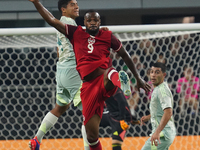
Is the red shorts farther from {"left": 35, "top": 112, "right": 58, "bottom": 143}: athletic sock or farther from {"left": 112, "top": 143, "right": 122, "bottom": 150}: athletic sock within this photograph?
{"left": 112, "top": 143, "right": 122, "bottom": 150}: athletic sock

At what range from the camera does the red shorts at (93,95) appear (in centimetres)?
245

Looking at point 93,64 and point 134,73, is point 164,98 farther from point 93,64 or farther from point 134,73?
point 93,64

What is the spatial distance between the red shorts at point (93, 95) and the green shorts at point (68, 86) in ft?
1.34

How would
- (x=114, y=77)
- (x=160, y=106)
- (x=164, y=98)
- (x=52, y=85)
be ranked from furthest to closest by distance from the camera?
(x=52, y=85) < (x=160, y=106) < (x=164, y=98) < (x=114, y=77)

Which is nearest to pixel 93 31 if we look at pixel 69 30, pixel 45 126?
pixel 69 30

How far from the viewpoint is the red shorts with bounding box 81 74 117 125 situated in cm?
245

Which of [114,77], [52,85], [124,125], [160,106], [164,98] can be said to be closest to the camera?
[114,77]

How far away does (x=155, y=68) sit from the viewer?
296 centimetres

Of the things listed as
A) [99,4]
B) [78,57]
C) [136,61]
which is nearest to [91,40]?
[78,57]

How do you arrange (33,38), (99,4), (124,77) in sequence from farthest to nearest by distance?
(99,4) < (33,38) < (124,77)

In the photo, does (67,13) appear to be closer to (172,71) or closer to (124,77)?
(124,77)

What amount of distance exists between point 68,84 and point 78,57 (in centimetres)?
53

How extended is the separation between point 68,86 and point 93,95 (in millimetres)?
570

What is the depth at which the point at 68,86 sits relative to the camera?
9.77 feet
